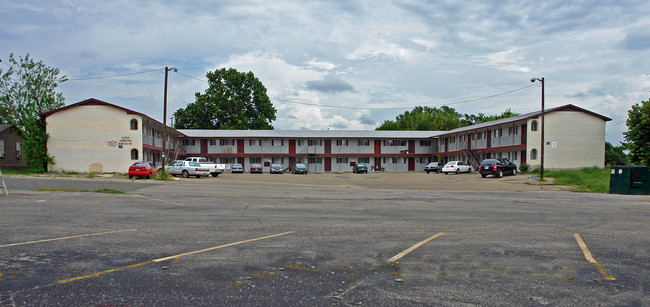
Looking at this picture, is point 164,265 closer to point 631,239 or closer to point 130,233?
point 130,233

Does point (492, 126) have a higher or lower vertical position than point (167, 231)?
higher

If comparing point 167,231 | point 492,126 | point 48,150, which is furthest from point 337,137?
point 167,231

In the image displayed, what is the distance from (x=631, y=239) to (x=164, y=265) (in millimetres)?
8225

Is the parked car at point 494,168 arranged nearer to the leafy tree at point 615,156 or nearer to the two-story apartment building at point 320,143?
the two-story apartment building at point 320,143

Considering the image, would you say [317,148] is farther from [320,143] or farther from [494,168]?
[494,168]

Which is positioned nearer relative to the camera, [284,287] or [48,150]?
[284,287]

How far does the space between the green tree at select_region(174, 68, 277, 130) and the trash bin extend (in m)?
56.2

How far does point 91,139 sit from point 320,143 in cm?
3052

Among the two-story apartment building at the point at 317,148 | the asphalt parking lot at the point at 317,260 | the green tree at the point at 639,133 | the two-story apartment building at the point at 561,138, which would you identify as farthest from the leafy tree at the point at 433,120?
the asphalt parking lot at the point at 317,260

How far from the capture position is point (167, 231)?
860cm

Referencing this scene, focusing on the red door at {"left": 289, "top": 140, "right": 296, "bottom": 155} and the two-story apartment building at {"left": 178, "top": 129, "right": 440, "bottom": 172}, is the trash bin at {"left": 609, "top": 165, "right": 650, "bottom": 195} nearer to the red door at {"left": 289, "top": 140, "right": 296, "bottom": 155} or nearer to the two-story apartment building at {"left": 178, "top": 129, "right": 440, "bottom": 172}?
the two-story apartment building at {"left": 178, "top": 129, "right": 440, "bottom": 172}

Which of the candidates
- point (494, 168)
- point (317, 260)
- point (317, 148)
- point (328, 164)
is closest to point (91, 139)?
point (317, 148)

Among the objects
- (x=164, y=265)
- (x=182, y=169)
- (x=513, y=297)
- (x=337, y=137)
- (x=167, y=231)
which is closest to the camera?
(x=513, y=297)

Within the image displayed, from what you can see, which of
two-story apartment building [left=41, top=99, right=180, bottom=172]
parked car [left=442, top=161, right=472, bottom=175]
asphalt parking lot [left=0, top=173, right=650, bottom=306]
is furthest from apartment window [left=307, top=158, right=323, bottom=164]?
asphalt parking lot [left=0, top=173, right=650, bottom=306]
